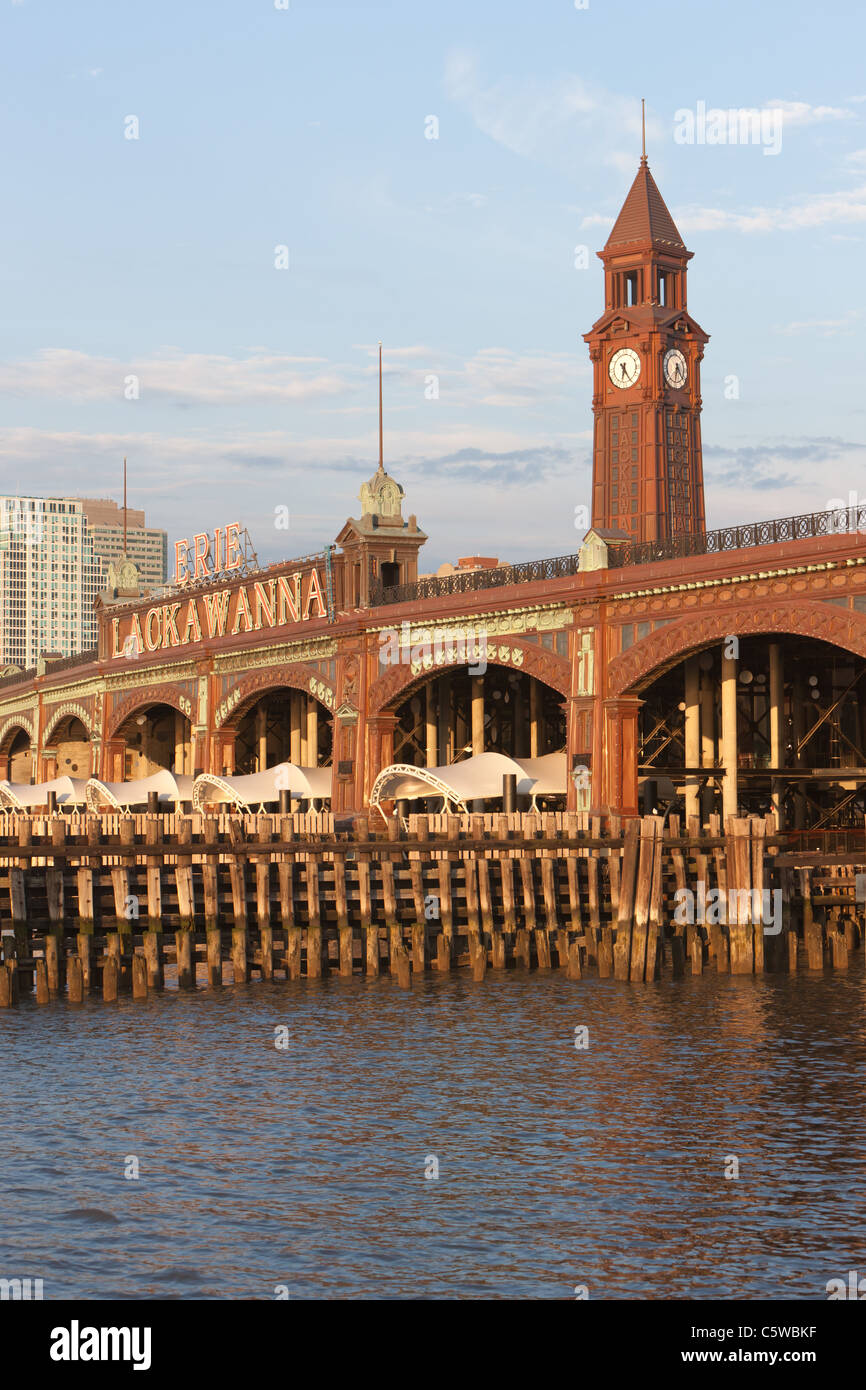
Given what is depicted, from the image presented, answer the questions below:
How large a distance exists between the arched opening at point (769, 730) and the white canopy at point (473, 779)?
379cm

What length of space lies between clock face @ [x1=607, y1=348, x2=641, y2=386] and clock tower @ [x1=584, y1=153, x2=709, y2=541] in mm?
94

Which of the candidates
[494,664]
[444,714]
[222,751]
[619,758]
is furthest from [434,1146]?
[222,751]

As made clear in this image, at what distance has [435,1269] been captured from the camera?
18.5 metres

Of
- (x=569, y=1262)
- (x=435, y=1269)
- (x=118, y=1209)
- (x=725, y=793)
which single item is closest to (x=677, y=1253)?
(x=569, y=1262)

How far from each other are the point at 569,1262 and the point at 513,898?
24902 mm

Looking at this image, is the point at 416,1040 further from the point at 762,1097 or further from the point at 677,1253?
A: the point at 677,1253

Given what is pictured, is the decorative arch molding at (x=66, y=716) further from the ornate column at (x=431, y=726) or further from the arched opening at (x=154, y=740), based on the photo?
the ornate column at (x=431, y=726)

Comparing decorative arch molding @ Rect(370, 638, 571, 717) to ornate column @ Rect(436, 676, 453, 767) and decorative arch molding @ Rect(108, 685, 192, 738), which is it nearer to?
ornate column @ Rect(436, 676, 453, 767)

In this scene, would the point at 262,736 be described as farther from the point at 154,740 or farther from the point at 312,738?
the point at 154,740

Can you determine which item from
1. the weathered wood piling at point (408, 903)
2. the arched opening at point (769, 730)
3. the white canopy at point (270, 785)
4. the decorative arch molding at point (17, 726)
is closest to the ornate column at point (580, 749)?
the arched opening at point (769, 730)

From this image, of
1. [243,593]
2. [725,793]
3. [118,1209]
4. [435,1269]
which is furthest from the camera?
[243,593]

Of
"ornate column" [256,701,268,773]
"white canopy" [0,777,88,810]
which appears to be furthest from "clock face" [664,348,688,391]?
"white canopy" [0,777,88,810]

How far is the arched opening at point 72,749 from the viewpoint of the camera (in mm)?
125000

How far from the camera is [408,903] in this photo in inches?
1747
